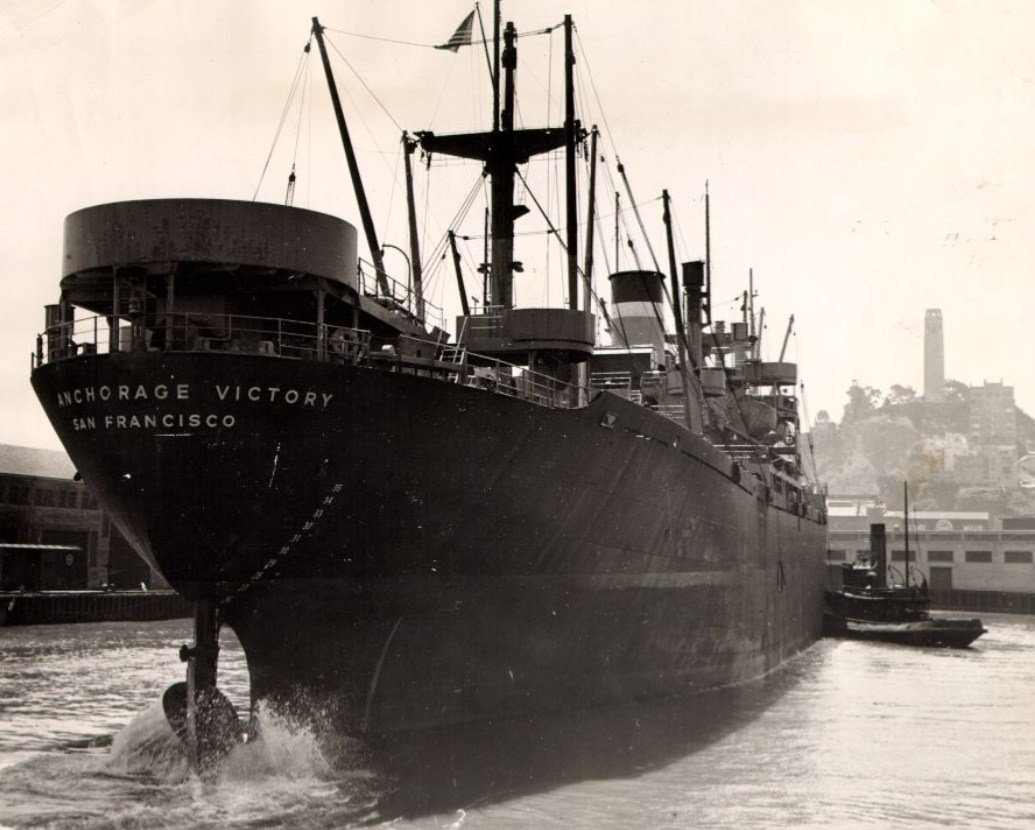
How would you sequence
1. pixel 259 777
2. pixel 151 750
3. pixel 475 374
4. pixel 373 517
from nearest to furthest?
pixel 259 777
pixel 373 517
pixel 151 750
pixel 475 374

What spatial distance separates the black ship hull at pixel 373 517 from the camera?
1102 centimetres

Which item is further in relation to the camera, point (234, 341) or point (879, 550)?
point (879, 550)

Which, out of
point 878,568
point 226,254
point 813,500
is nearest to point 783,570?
point 813,500

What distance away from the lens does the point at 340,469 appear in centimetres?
1145

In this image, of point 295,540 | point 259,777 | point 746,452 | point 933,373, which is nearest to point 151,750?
point 259,777

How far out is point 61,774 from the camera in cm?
1188

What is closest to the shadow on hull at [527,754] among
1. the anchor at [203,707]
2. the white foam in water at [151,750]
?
the anchor at [203,707]

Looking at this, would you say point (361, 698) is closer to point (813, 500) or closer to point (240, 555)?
point (240, 555)

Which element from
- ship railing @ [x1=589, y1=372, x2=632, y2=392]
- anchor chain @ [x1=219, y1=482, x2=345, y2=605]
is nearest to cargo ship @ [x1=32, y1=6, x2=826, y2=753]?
anchor chain @ [x1=219, y1=482, x2=345, y2=605]

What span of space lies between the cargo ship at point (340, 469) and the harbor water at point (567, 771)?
2.16 feet

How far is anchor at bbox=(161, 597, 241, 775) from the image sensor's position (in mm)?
11242

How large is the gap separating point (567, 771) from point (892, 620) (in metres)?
25.7

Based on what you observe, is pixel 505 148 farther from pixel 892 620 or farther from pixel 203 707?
pixel 892 620

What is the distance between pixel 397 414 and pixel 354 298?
151 centimetres
